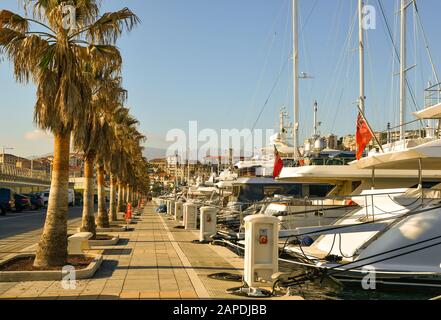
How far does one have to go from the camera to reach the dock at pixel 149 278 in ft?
33.8

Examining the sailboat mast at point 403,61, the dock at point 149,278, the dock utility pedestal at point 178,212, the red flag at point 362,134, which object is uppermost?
the sailboat mast at point 403,61

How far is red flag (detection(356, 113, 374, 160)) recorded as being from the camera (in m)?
19.5

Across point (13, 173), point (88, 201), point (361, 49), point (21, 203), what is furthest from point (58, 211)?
point (13, 173)

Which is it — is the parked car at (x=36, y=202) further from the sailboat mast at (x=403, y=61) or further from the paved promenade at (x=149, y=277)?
the sailboat mast at (x=403, y=61)

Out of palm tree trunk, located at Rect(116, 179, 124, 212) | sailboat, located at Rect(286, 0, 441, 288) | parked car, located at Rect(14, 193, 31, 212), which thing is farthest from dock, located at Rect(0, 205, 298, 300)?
parked car, located at Rect(14, 193, 31, 212)

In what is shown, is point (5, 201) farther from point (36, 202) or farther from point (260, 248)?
point (260, 248)

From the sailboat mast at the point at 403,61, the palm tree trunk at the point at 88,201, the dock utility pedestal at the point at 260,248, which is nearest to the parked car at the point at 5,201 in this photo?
the palm tree trunk at the point at 88,201

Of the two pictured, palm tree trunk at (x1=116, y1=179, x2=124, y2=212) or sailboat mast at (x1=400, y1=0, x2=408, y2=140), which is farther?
palm tree trunk at (x1=116, y1=179, x2=124, y2=212)

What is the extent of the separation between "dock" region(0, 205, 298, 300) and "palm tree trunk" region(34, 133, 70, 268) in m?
1.07

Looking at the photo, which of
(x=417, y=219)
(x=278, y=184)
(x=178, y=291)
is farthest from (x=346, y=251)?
(x=278, y=184)

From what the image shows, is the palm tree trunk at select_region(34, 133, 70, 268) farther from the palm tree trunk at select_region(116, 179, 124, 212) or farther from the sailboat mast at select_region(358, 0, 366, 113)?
the palm tree trunk at select_region(116, 179, 124, 212)

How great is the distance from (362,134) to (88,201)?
35.7 ft

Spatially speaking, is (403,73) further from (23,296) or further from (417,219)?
(23,296)

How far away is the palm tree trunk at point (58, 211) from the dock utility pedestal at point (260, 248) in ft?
15.3
